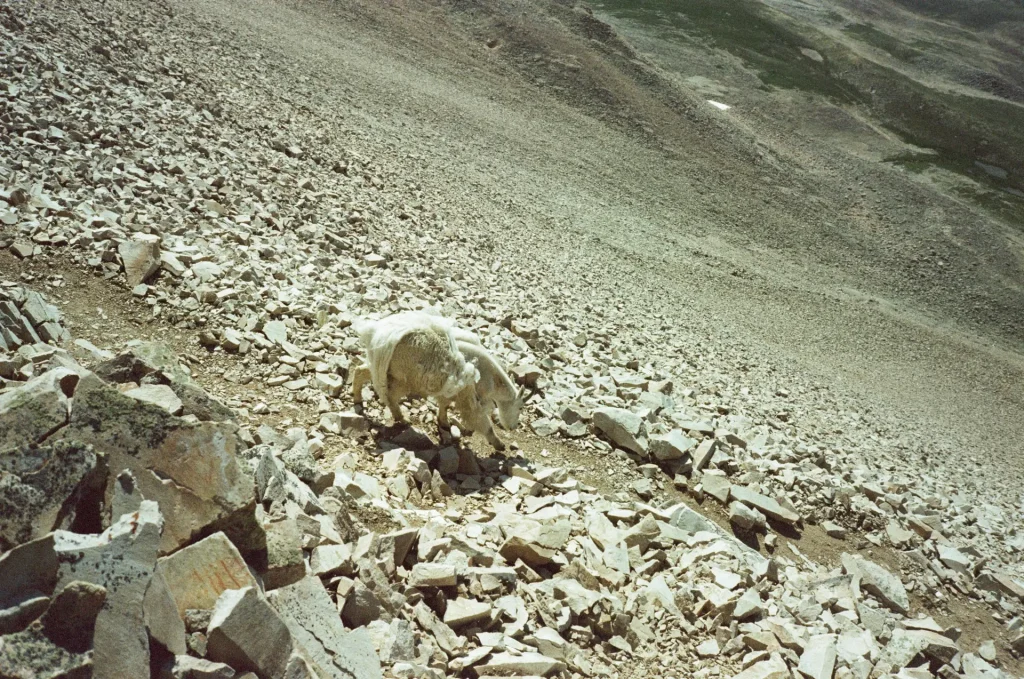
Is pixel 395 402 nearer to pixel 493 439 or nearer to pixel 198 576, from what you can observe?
pixel 493 439

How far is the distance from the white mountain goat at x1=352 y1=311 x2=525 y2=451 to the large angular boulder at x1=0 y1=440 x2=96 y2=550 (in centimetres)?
371

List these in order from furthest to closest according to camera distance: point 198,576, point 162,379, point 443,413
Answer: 1. point 443,413
2. point 162,379
3. point 198,576

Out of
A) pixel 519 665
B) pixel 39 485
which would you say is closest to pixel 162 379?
pixel 39 485

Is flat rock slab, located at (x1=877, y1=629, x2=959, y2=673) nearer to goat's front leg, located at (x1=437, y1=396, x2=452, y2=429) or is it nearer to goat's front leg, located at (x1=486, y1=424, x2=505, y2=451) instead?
goat's front leg, located at (x1=486, y1=424, x2=505, y2=451)

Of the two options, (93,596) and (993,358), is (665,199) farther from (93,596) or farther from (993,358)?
(93,596)

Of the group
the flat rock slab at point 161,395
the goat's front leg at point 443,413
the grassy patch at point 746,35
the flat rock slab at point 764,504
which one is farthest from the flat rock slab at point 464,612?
the grassy patch at point 746,35

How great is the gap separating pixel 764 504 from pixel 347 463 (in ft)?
18.8

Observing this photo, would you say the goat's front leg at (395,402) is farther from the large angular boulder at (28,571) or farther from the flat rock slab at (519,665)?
the large angular boulder at (28,571)

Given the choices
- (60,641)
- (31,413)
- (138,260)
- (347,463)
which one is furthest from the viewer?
(138,260)

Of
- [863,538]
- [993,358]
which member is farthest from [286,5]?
[993,358]

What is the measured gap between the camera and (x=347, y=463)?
6.41 m

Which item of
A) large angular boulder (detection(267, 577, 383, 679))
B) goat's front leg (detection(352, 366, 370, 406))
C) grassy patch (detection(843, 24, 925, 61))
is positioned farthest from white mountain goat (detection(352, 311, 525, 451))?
grassy patch (detection(843, 24, 925, 61))

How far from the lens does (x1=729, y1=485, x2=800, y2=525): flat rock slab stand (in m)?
8.77

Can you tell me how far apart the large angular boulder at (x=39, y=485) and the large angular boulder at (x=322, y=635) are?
1173 mm
